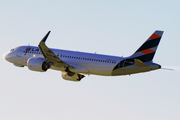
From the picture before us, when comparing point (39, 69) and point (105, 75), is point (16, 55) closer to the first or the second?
point (39, 69)

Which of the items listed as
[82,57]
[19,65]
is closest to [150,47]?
[82,57]

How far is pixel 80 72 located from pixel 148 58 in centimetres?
996

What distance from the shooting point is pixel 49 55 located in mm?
57719

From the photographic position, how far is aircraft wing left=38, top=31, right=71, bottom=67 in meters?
55.4

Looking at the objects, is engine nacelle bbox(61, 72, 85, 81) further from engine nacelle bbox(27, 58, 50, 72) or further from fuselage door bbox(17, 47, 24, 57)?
fuselage door bbox(17, 47, 24, 57)

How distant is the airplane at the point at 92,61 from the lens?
56688 millimetres

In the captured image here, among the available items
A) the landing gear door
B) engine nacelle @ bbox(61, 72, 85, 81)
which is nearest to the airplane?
engine nacelle @ bbox(61, 72, 85, 81)

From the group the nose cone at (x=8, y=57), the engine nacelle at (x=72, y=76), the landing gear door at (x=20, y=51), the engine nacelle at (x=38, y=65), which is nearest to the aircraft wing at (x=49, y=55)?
the engine nacelle at (x=38, y=65)

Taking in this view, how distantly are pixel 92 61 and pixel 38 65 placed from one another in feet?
24.6

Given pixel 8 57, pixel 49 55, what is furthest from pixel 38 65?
pixel 8 57

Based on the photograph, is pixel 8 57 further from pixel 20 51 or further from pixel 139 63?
pixel 139 63

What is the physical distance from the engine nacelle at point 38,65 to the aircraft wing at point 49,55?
0.81 m

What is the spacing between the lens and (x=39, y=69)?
58.4 meters

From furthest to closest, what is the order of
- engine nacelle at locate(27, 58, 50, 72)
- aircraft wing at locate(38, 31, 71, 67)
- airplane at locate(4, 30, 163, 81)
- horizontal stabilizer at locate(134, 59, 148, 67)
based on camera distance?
engine nacelle at locate(27, 58, 50, 72)
airplane at locate(4, 30, 163, 81)
aircraft wing at locate(38, 31, 71, 67)
horizontal stabilizer at locate(134, 59, 148, 67)
